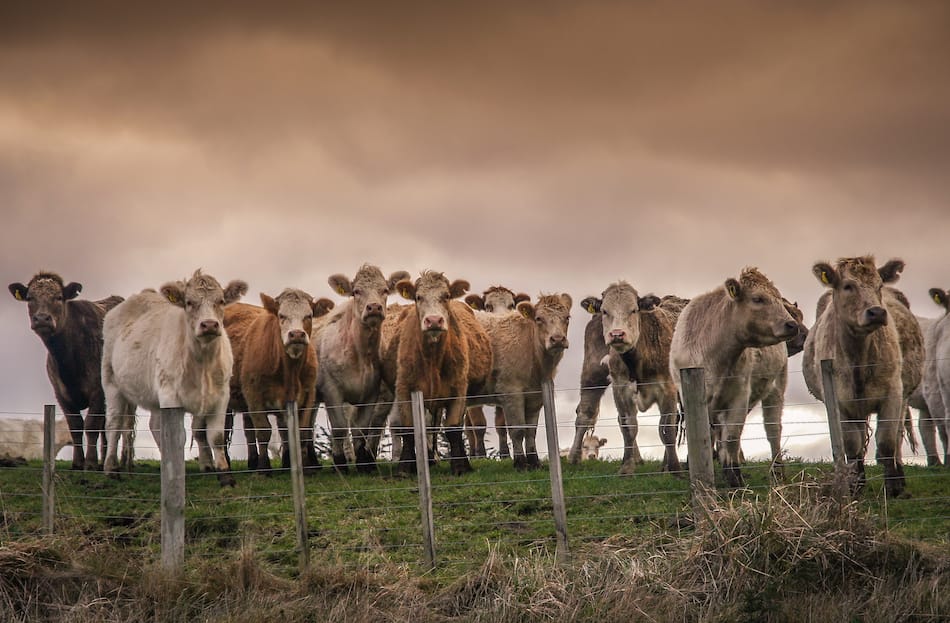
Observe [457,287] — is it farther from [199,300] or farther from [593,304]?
[199,300]

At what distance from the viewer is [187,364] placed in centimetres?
1448

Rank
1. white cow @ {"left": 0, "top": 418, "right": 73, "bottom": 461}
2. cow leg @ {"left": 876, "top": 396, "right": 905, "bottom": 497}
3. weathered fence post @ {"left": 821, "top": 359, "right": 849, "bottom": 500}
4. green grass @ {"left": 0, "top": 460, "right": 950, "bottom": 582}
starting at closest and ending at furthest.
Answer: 1. weathered fence post @ {"left": 821, "top": 359, "right": 849, "bottom": 500}
2. green grass @ {"left": 0, "top": 460, "right": 950, "bottom": 582}
3. cow leg @ {"left": 876, "top": 396, "right": 905, "bottom": 497}
4. white cow @ {"left": 0, "top": 418, "right": 73, "bottom": 461}

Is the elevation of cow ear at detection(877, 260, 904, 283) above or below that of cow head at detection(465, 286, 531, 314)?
below

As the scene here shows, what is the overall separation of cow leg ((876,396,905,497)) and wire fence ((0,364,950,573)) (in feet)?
0.57

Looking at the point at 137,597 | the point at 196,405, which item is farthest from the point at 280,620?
the point at 196,405

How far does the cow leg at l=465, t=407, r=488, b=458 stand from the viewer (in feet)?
66.1

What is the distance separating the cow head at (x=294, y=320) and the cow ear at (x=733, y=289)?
600 centimetres

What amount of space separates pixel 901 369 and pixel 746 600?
592cm

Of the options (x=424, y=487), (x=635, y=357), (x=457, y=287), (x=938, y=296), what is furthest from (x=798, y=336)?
(x=424, y=487)

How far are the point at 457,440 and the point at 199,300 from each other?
4084 millimetres

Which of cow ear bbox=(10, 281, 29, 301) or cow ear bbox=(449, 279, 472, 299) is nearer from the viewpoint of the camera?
cow ear bbox=(449, 279, 472, 299)

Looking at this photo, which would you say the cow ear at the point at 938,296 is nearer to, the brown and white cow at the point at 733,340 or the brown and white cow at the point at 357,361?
the brown and white cow at the point at 733,340

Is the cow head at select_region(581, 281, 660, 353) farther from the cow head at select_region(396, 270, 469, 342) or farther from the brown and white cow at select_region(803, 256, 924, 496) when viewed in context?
the brown and white cow at select_region(803, 256, 924, 496)

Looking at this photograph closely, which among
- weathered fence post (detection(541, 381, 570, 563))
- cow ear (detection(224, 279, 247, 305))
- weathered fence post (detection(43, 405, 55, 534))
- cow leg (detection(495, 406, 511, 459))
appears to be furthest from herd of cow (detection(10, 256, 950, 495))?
weathered fence post (detection(541, 381, 570, 563))
